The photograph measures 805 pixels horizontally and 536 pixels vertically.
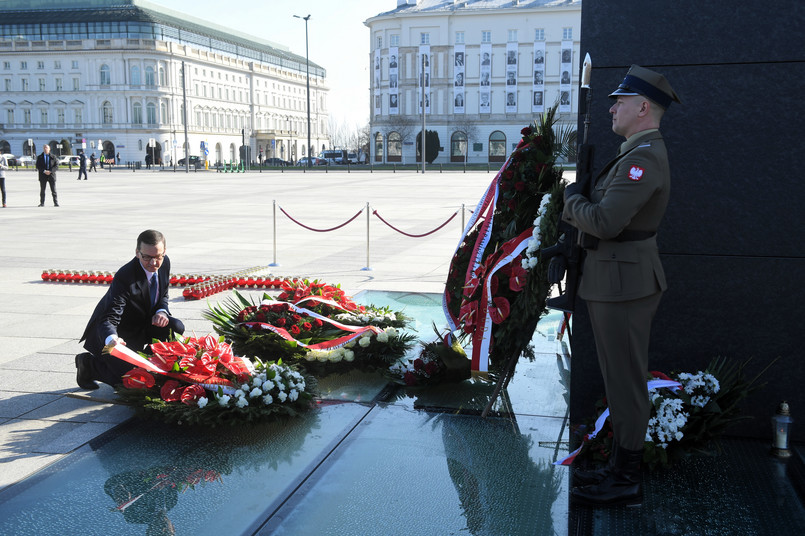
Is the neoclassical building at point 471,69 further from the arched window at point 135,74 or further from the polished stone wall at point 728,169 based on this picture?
the polished stone wall at point 728,169

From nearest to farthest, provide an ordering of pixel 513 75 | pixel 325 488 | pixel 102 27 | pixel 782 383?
pixel 325 488
pixel 782 383
pixel 513 75
pixel 102 27

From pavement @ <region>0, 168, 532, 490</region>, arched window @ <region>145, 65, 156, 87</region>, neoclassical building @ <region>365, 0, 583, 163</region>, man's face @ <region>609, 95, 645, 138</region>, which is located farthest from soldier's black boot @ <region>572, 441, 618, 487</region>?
arched window @ <region>145, 65, 156, 87</region>

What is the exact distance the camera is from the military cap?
3.51 m

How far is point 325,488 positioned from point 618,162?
7.21ft

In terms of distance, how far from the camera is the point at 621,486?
3842mm

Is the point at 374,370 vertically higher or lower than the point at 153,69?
lower

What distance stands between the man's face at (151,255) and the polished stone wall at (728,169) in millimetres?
3045

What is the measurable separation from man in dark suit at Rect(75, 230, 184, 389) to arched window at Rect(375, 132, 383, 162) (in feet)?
308

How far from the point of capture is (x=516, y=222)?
16.6ft

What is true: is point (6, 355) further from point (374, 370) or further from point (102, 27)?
point (102, 27)

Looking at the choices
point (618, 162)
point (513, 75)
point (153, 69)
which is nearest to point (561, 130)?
point (618, 162)

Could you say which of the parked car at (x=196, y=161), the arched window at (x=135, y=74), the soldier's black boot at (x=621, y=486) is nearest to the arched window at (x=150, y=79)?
the arched window at (x=135, y=74)

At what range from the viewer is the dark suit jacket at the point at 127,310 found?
5426 millimetres

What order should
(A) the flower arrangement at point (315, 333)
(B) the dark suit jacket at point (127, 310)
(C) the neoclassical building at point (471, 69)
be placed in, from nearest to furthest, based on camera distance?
(B) the dark suit jacket at point (127, 310)
(A) the flower arrangement at point (315, 333)
(C) the neoclassical building at point (471, 69)
